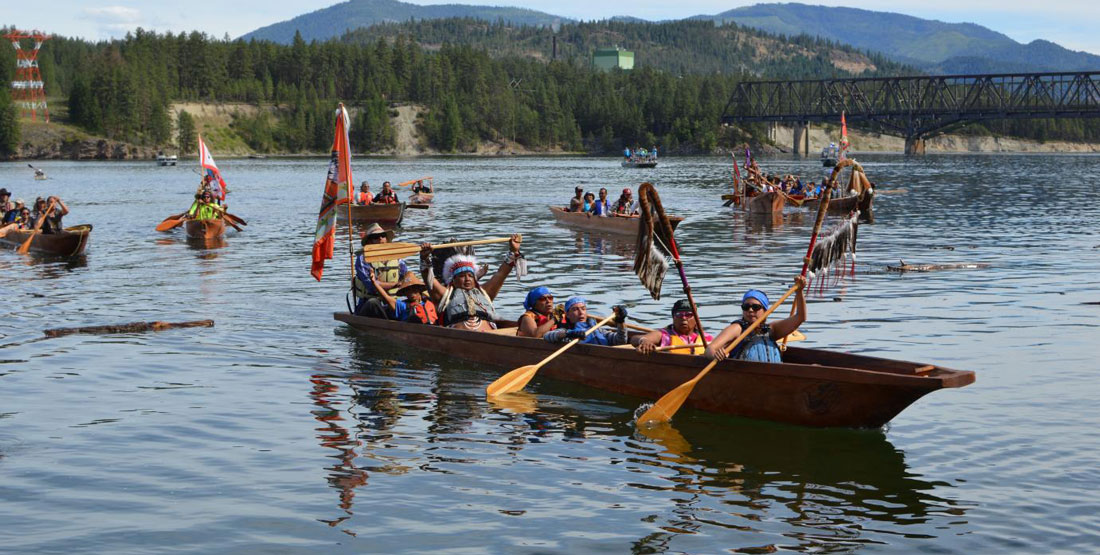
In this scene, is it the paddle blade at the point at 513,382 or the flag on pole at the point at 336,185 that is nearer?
the paddle blade at the point at 513,382

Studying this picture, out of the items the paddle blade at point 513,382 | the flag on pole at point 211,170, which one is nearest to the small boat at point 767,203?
the flag on pole at point 211,170

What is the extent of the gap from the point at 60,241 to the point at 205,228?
6229 mm

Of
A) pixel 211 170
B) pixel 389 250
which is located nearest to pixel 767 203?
pixel 211 170

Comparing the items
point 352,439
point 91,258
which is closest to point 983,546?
point 352,439

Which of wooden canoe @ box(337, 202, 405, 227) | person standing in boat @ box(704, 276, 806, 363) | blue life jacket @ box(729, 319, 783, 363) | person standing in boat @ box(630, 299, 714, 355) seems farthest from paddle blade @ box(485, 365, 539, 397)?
wooden canoe @ box(337, 202, 405, 227)

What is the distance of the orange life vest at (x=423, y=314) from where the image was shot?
1986 centimetres

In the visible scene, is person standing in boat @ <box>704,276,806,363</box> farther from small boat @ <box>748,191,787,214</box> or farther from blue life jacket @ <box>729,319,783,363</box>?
small boat @ <box>748,191,787,214</box>

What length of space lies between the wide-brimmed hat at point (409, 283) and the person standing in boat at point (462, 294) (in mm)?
448

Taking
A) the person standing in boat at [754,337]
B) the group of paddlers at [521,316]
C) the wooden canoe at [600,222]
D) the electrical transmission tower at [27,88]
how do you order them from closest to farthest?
the person standing in boat at [754,337], the group of paddlers at [521,316], the wooden canoe at [600,222], the electrical transmission tower at [27,88]

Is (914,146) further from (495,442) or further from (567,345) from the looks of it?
(495,442)

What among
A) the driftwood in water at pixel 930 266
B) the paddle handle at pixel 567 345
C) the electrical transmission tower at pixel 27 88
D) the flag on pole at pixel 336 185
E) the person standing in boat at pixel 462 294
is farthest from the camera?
the electrical transmission tower at pixel 27 88

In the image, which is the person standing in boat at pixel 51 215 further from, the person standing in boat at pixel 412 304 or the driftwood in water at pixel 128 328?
the person standing in boat at pixel 412 304

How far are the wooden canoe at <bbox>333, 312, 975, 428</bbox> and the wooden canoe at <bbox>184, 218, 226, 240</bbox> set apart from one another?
83.8 feet

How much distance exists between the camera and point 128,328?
2142 centimetres
